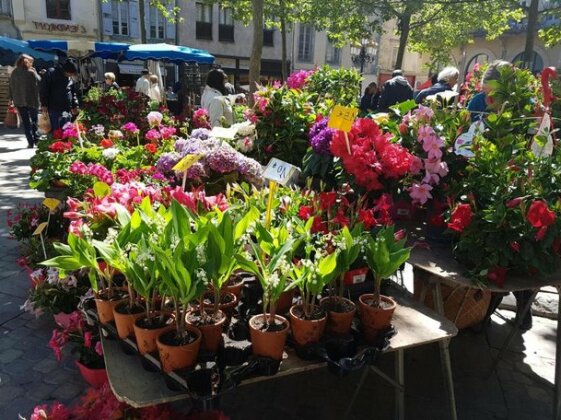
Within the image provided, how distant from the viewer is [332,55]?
28.0m

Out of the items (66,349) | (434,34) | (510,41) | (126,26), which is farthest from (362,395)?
(510,41)

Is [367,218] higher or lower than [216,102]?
lower

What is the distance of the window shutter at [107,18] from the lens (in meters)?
20.1

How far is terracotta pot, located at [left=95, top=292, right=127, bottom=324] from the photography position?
1745 millimetres

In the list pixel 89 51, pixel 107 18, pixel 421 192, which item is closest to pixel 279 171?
pixel 421 192

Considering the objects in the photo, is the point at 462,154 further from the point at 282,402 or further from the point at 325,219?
the point at 282,402

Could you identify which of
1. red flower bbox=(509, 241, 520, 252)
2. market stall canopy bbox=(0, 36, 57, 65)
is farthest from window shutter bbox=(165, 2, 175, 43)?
red flower bbox=(509, 241, 520, 252)

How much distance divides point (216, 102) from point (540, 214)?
397cm

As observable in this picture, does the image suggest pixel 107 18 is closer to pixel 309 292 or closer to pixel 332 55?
pixel 332 55

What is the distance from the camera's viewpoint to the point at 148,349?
1557 millimetres

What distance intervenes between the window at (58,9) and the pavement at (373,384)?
63.2 feet

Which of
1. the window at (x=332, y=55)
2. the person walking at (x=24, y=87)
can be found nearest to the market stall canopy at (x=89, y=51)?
the person walking at (x=24, y=87)

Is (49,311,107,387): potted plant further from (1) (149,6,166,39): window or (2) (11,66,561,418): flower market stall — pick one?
(1) (149,6,166,39): window

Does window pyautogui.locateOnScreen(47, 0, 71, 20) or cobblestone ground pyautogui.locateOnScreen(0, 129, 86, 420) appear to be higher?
window pyautogui.locateOnScreen(47, 0, 71, 20)
